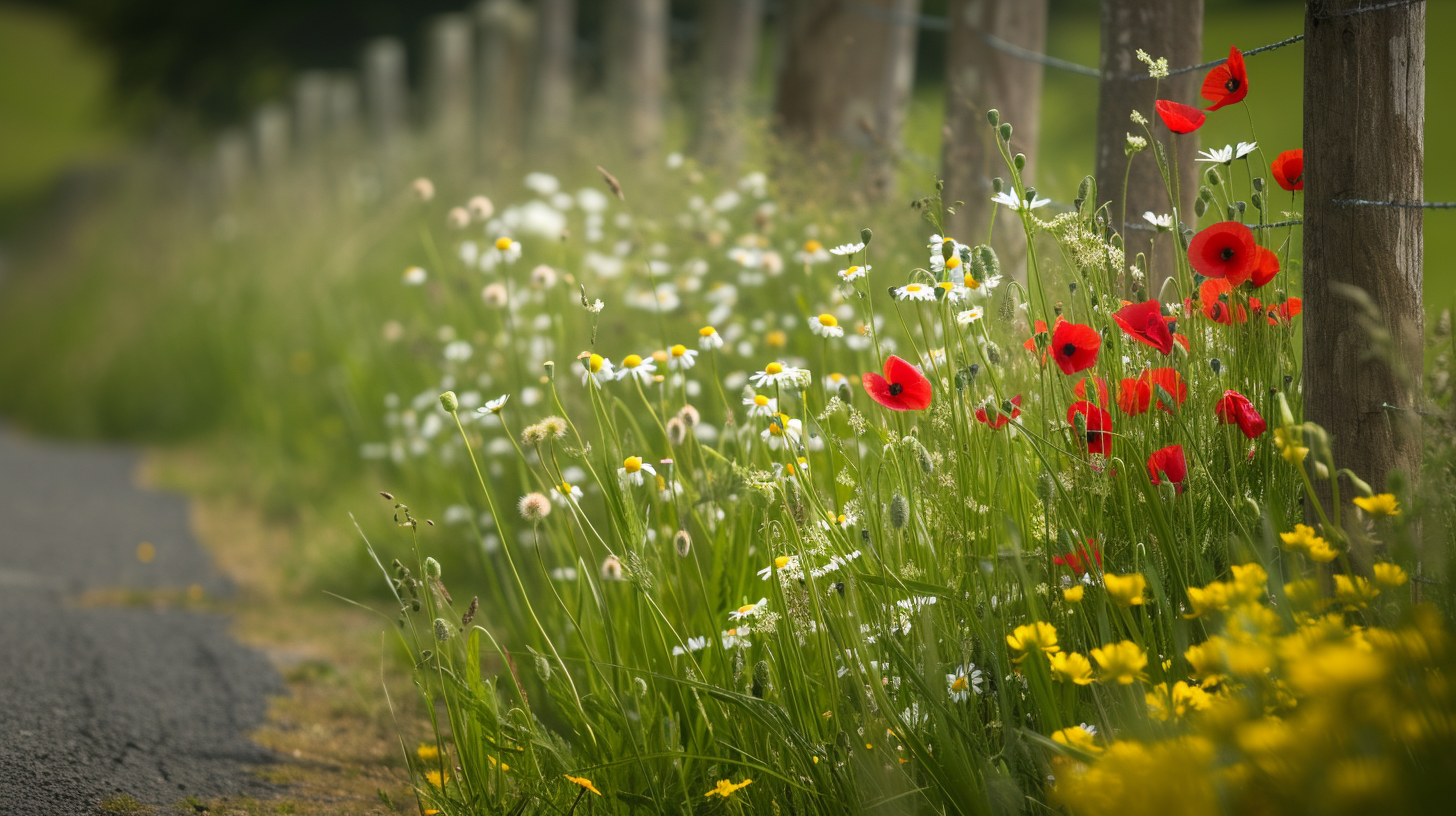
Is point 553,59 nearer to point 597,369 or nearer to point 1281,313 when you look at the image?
point 597,369

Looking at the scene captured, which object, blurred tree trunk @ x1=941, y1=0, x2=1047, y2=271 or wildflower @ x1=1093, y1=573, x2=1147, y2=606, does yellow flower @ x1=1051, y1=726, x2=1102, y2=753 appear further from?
blurred tree trunk @ x1=941, y1=0, x2=1047, y2=271

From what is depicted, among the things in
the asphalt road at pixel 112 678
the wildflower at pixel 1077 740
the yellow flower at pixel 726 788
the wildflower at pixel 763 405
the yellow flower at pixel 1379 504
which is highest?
the wildflower at pixel 763 405

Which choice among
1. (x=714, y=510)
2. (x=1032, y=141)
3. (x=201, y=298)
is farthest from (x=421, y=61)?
(x=714, y=510)

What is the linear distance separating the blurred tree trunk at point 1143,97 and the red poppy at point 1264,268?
56cm

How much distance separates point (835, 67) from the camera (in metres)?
3.93

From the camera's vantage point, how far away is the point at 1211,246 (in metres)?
1.43

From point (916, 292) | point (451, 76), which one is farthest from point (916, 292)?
point (451, 76)

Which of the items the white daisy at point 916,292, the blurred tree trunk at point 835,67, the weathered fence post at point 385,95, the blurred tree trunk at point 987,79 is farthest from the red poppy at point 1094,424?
the weathered fence post at point 385,95

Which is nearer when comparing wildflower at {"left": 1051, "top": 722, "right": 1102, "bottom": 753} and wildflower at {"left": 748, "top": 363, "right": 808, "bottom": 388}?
wildflower at {"left": 1051, "top": 722, "right": 1102, "bottom": 753}

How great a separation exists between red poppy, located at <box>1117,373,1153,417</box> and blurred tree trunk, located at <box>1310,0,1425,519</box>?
0.25 metres

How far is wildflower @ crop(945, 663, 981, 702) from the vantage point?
137 cm

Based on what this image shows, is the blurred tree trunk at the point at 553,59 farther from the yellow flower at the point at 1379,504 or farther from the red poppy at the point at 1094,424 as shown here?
the yellow flower at the point at 1379,504

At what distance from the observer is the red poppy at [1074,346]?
141 centimetres

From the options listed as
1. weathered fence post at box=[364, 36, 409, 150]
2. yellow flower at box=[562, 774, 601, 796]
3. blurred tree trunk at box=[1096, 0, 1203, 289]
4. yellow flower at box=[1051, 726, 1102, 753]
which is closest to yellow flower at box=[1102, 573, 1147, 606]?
yellow flower at box=[1051, 726, 1102, 753]
